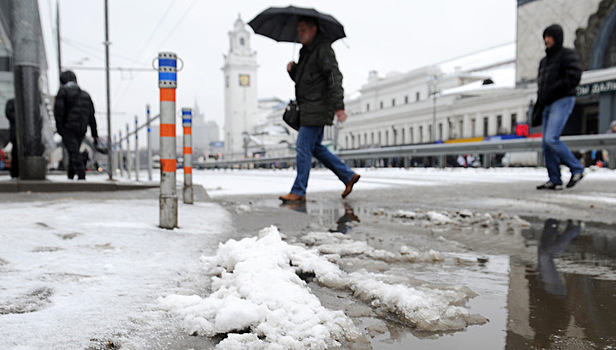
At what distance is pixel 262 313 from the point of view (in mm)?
1509

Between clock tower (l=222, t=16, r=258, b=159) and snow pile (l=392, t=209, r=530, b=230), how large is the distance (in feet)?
440

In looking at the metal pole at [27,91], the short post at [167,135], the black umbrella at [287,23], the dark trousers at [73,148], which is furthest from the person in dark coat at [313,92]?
the dark trousers at [73,148]

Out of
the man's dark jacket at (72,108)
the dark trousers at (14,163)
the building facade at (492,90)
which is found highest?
the building facade at (492,90)

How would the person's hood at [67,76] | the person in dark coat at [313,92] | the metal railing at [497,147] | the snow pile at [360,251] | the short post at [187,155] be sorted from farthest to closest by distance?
the metal railing at [497,147] → the person's hood at [67,76] → the person in dark coat at [313,92] → the short post at [187,155] → the snow pile at [360,251]

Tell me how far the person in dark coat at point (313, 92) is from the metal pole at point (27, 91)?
4.13m

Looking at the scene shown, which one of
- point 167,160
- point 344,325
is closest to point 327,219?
point 167,160

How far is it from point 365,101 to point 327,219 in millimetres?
80785

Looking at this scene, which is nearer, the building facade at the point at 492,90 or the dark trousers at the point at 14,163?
the dark trousers at the point at 14,163

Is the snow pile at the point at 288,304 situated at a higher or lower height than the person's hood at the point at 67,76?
lower

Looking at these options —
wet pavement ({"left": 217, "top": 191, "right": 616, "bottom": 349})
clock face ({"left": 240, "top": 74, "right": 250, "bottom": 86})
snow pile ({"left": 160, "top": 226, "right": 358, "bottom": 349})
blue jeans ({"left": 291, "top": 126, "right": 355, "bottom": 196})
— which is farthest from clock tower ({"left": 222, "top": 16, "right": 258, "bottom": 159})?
snow pile ({"left": 160, "top": 226, "right": 358, "bottom": 349})

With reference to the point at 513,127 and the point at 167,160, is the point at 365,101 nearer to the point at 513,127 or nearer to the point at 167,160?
the point at 513,127

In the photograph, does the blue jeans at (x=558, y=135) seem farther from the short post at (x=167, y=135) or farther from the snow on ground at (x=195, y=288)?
the short post at (x=167, y=135)

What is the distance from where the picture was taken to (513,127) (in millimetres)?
47438

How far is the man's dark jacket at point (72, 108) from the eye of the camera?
8969 millimetres
